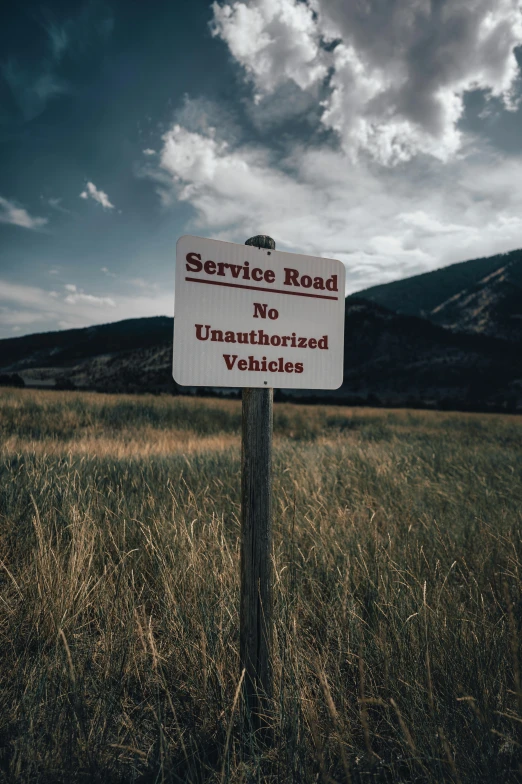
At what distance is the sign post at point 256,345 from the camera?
1.74 meters

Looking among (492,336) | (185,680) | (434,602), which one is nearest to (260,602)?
(185,680)

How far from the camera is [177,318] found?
5.63 feet

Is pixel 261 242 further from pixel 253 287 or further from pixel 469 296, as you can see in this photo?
pixel 469 296

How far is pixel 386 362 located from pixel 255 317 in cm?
7690

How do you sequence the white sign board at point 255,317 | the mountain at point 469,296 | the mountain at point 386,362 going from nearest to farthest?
1. the white sign board at point 255,317
2. the mountain at point 386,362
3. the mountain at point 469,296

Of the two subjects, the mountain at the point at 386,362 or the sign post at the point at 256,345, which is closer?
the sign post at the point at 256,345

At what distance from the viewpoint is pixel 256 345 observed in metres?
1.83

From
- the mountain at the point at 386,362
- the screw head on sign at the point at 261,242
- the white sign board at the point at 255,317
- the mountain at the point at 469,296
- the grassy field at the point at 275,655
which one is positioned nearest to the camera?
the grassy field at the point at 275,655

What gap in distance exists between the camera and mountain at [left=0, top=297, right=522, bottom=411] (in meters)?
60.3

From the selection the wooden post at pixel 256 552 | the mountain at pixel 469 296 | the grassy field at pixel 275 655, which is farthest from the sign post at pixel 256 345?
the mountain at pixel 469 296

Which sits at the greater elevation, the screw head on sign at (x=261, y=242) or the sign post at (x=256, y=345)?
the screw head on sign at (x=261, y=242)

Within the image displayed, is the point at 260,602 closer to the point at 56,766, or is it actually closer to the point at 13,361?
the point at 56,766

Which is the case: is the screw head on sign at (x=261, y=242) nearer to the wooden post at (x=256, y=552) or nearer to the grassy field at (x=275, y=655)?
the wooden post at (x=256, y=552)

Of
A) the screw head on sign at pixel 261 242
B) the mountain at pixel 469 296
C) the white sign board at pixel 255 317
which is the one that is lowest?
the white sign board at pixel 255 317
